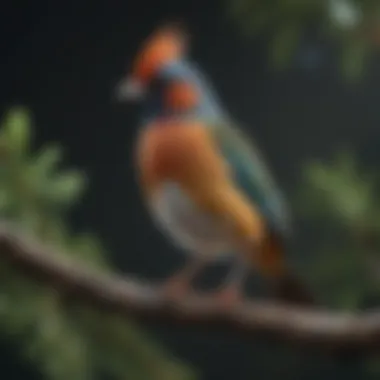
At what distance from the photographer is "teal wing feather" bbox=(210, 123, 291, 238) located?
3.07 feet

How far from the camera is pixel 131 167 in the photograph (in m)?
0.97

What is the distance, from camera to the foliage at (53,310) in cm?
95

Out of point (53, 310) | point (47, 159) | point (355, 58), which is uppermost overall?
point (355, 58)

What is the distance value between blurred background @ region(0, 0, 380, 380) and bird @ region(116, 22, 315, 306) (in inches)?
0.6

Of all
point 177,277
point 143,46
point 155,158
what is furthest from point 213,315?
point 143,46

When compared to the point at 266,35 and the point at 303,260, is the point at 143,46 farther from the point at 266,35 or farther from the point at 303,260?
the point at 303,260

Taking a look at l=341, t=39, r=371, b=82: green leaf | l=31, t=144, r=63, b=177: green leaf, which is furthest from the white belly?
l=341, t=39, r=371, b=82: green leaf

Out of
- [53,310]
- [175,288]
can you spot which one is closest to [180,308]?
[175,288]

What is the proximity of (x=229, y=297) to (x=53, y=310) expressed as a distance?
17 cm

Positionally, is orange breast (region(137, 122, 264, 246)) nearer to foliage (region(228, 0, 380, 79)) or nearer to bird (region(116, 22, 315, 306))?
bird (region(116, 22, 315, 306))

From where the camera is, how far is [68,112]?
100 cm

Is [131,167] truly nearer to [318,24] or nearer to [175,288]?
[175,288]

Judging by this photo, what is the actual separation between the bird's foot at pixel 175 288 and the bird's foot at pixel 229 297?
0.10 ft

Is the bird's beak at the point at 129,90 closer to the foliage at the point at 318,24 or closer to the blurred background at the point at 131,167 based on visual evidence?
the blurred background at the point at 131,167
